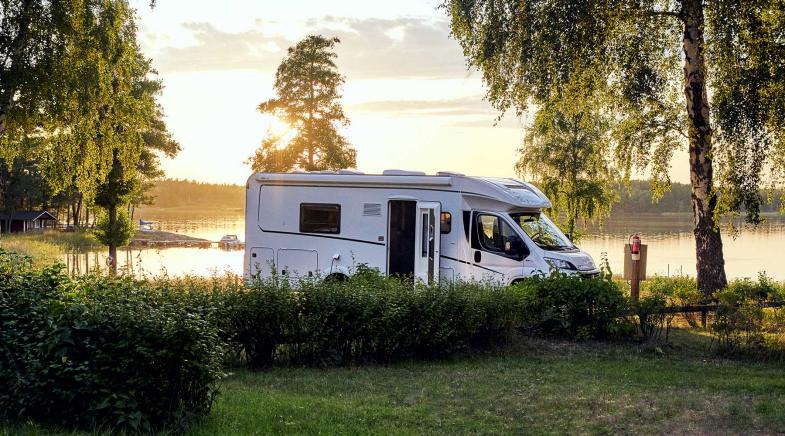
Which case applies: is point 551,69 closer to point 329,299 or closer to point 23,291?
point 329,299

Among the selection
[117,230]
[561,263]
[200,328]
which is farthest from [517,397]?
[117,230]

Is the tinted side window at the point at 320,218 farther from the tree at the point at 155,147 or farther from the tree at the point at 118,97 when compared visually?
the tree at the point at 155,147

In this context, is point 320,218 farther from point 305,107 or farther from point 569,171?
point 305,107

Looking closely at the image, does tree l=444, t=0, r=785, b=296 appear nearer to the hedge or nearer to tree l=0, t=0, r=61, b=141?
the hedge

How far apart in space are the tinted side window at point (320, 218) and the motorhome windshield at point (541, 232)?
11.6ft

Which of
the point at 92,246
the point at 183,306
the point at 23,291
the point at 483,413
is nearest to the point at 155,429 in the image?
the point at 183,306

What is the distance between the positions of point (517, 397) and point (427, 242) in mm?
6873

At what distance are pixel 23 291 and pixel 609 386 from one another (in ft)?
20.7

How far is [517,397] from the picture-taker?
26.8 ft

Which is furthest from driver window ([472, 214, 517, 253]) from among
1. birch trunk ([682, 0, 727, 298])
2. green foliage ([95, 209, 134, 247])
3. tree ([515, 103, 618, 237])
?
green foliage ([95, 209, 134, 247])

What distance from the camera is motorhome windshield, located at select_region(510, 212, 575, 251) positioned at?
1450 cm

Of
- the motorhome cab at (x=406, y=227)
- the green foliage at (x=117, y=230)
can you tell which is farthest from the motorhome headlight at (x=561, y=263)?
the green foliage at (x=117, y=230)

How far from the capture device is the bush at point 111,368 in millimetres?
6371

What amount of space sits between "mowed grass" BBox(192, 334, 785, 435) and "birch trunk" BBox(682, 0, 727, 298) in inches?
242
